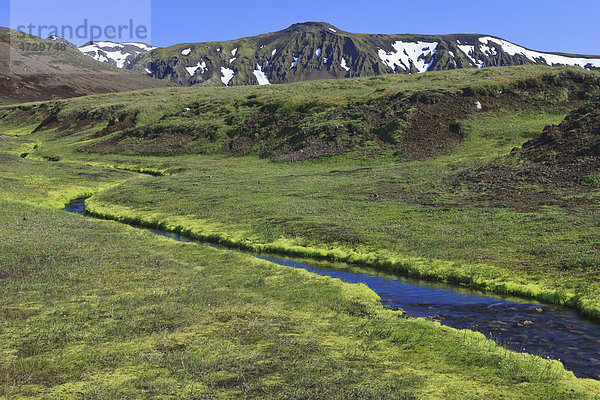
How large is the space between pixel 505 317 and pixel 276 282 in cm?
1090

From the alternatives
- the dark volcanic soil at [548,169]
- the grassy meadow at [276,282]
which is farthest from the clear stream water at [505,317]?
the dark volcanic soil at [548,169]

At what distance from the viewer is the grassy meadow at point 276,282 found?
14266mm

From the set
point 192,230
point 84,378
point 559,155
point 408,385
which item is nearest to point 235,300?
point 84,378

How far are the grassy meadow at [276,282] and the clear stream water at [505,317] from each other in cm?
116

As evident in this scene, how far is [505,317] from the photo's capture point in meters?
21.3

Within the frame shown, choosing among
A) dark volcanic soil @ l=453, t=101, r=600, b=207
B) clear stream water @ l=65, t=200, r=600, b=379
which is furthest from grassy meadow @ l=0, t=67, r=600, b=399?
clear stream water @ l=65, t=200, r=600, b=379

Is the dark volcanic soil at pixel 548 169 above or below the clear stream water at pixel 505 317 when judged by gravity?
above

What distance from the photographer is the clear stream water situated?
57.9 ft

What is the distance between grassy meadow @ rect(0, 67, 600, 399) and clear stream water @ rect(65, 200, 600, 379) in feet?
3.80

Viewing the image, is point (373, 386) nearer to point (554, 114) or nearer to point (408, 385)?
point (408, 385)

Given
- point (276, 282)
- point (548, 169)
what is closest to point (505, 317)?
point (276, 282)

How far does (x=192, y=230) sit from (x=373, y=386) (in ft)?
95.6

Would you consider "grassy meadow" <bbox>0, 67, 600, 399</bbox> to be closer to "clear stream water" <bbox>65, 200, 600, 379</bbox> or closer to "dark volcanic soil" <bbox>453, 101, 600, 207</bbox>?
"dark volcanic soil" <bbox>453, 101, 600, 207</bbox>

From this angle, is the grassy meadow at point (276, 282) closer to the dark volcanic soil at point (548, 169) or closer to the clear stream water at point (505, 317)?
the dark volcanic soil at point (548, 169)
